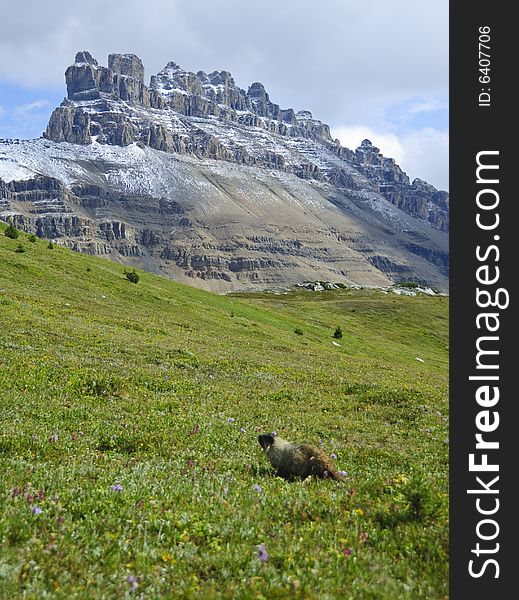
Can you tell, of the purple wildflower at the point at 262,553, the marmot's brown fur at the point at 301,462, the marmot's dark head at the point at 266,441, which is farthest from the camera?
the marmot's dark head at the point at 266,441

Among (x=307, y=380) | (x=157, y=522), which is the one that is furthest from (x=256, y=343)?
(x=157, y=522)

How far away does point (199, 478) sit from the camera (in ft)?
31.9

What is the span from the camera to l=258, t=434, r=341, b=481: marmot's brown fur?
33.5 feet

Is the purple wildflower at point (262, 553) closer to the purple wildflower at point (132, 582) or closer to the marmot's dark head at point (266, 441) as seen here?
the purple wildflower at point (132, 582)

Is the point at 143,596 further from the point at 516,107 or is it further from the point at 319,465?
the point at 516,107

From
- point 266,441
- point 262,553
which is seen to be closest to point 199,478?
point 266,441

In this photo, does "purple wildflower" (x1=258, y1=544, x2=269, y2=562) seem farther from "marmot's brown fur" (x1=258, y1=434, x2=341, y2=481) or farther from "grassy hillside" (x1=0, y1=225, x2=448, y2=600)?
"marmot's brown fur" (x1=258, y1=434, x2=341, y2=481)

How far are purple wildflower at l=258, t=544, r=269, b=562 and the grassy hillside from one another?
1.6 inches

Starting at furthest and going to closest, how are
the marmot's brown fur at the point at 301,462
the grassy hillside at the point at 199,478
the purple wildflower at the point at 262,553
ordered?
the marmot's brown fur at the point at 301,462 < the purple wildflower at the point at 262,553 < the grassy hillside at the point at 199,478

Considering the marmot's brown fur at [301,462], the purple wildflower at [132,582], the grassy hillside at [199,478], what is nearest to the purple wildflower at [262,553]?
the grassy hillside at [199,478]

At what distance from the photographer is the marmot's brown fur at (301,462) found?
402 inches

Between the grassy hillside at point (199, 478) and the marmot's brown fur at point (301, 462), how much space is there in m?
0.40

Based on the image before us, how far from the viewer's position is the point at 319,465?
Answer: 1023 cm

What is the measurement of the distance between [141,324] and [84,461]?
26.4 m
